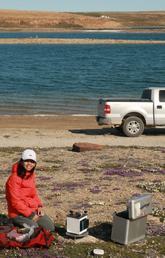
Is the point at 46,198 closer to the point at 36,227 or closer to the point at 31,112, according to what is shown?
the point at 36,227

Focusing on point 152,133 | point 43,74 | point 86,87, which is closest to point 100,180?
point 152,133

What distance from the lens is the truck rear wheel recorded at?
61.0 feet

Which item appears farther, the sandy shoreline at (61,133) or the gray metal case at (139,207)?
the sandy shoreline at (61,133)

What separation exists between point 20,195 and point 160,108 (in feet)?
41.4

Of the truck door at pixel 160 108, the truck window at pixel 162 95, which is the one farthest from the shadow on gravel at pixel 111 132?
the truck window at pixel 162 95

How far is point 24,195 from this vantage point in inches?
283

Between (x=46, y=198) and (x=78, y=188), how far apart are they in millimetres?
1107

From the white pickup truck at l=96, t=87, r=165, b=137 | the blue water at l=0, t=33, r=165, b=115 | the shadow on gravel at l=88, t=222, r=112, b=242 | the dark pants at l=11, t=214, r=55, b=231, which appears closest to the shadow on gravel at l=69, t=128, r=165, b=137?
the white pickup truck at l=96, t=87, r=165, b=137

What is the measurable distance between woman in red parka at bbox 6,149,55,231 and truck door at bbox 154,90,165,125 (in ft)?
39.9

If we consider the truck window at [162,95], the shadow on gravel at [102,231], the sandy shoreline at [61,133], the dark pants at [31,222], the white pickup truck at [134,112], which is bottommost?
the shadow on gravel at [102,231]

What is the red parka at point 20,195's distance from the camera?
7012 mm

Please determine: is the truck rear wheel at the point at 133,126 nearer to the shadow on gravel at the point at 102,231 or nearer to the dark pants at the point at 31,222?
the shadow on gravel at the point at 102,231

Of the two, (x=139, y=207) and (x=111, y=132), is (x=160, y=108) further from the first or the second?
(x=139, y=207)

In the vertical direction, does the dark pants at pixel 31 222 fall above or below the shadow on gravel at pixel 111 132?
below
